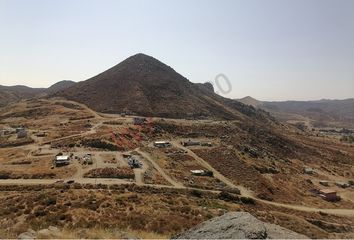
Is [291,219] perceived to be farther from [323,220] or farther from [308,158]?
[308,158]

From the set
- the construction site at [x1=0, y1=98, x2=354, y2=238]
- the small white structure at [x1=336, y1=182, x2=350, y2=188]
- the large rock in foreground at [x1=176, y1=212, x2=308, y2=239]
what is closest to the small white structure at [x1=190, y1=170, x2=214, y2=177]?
the construction site at [x1=0, y1=98, x2=354, y2=238]

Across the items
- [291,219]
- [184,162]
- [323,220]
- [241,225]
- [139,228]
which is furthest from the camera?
[184,162]

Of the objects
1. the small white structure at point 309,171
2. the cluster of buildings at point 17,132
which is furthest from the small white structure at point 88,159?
the small white structure at point 309,171

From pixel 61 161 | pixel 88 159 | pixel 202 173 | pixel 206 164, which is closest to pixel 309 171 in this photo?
pixel 206 164

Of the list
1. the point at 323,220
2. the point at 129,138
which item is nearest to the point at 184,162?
the point at 129,138

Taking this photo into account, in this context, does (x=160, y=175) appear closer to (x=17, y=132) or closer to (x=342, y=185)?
(x=342, y=185)

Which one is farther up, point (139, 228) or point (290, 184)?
point (139, 228)

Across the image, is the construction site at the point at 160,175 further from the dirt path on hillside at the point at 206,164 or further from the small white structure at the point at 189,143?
the small white structure at the point at 189,143

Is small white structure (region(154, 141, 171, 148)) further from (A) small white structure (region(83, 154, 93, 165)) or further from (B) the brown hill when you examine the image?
(B) the brown hill
